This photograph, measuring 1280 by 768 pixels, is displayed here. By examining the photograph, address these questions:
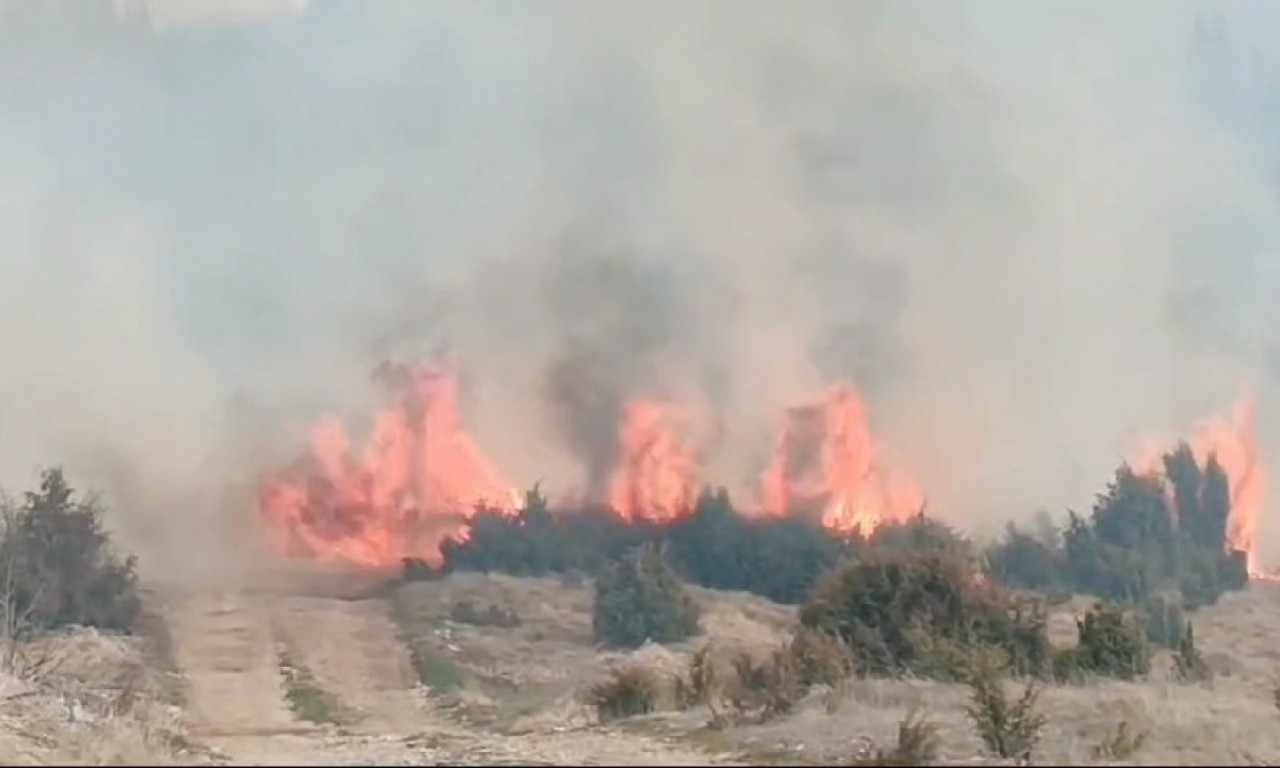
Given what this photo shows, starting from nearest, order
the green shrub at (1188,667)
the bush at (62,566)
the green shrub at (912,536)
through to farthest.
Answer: the green shrub at (1188,667) < the bush at (62,566) < the green shrub at (912,536)

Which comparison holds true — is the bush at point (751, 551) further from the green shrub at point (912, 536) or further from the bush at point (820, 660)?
the bush at point (820, 660)

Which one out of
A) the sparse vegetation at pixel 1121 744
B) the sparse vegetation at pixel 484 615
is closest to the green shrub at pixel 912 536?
the sparse vegetation at pixel 484 615

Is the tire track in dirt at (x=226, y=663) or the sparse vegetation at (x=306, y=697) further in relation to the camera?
the sparse vegetation at (x=306, y=697)

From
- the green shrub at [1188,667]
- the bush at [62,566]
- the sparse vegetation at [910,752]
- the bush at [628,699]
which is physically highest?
the bush at [62,566]

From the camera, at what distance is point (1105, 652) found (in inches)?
1375

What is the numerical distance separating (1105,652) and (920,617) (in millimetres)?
4340

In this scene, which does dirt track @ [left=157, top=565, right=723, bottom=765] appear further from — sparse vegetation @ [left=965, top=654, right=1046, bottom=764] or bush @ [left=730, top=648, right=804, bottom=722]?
sparse vegetation @ [left=965, top=654, right=1046, bottom=764]

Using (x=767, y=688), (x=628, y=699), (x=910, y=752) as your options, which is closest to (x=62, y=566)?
(x=628, y=699)

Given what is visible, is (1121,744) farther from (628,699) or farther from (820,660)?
(628,699)

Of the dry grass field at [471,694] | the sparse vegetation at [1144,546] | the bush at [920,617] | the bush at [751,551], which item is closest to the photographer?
the dry grass field at [471,694]

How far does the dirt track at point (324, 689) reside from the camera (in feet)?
76.2

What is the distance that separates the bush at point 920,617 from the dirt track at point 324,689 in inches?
352

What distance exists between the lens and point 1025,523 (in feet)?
275

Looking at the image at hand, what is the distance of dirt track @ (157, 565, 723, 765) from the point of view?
23234 mm
